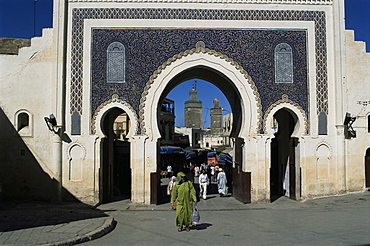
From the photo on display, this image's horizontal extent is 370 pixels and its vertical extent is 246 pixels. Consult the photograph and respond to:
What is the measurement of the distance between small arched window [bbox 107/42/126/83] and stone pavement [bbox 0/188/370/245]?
3806 mm

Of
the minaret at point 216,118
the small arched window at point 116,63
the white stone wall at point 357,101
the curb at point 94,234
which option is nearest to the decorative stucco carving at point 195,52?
the small arched window at point 116,63

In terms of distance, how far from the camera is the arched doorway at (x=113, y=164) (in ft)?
40.4

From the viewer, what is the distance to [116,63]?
1147 centimetres

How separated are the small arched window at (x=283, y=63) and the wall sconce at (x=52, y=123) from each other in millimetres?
6684

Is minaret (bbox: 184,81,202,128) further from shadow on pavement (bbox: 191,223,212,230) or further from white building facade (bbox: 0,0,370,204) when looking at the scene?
shadow on pavement (bbox: 191,223,212,230)

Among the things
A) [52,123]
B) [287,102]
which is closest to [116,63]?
[52,123]

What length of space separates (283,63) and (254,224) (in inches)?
212

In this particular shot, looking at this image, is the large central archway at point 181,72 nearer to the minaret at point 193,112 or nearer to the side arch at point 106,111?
the side arch at point 106,111

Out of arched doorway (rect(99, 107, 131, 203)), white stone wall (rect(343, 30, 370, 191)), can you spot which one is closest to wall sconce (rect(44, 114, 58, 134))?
arched doorway (rect(99, 107, 131, 203))

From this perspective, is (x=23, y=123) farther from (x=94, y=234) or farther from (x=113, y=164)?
(x=94, y=234)

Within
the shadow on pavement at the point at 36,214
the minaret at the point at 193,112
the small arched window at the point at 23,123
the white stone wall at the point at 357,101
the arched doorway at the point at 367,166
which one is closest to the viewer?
the shadow on pavement at the point at 36,214

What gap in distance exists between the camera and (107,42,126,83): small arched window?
37.6 ft

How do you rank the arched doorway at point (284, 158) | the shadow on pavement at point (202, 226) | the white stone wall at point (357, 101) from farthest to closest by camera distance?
the arched doorway at point (284, 158) < the white stone wall at point (357, 101) < the shadow on pavement at point (202, 226)

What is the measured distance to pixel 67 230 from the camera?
7.17 meters
